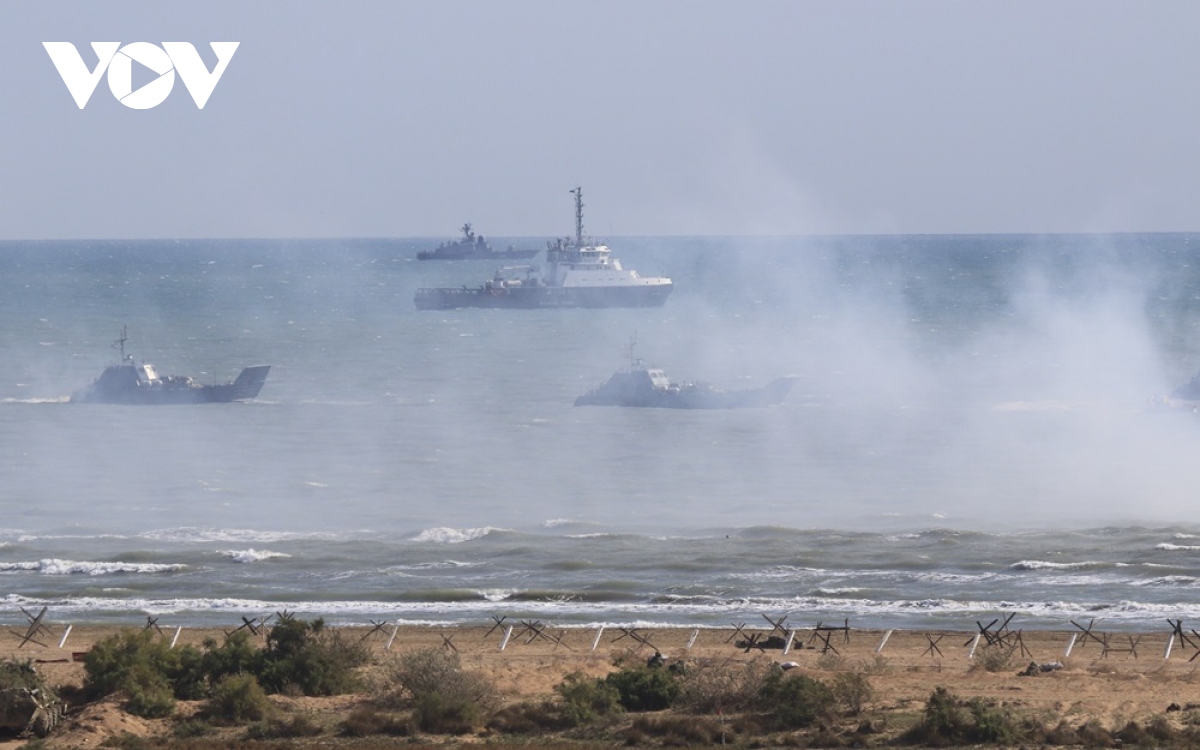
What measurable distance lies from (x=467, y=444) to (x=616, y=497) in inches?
598

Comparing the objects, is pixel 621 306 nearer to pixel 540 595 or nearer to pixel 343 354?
pixel 343 354

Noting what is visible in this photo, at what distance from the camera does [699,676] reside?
98.6 ft

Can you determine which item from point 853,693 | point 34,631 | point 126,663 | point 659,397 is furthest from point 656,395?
point 853,693

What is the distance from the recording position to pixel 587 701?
29.2 metres

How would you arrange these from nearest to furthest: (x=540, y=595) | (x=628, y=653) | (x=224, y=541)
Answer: (x=628, y=653) → (x=540, y=595) → (x=224, y=541)

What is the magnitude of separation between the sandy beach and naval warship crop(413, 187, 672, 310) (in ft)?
398

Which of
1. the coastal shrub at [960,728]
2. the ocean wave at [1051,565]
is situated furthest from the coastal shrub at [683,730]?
the ocean wave at [1051,565]

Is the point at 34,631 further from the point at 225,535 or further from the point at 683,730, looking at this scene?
the point at 683,730

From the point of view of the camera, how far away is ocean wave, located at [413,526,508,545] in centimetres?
5131

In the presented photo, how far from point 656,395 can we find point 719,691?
184 ft

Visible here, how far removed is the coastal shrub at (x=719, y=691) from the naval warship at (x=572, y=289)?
129 meters

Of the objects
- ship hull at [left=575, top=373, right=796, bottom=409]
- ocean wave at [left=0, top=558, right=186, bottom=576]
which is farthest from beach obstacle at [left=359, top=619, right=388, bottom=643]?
ship hull at [left=575, top=373, right=796, bottom=409]

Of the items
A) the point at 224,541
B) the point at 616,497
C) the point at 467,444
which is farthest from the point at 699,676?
the point at 467,444

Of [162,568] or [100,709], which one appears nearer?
[100,709]
